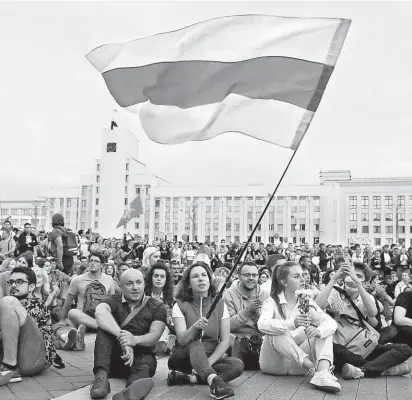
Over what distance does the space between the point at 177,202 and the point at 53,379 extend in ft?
302

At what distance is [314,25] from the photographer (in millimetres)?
5402

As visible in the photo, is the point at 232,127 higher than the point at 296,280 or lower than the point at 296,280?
higher

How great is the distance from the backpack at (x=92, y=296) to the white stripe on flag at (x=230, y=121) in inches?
101

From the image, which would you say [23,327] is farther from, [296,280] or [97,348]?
[296,280]

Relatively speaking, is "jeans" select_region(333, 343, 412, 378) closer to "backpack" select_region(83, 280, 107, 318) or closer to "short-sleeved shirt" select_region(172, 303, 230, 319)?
"short-sleeved shirt" select_region(172, 303, 230, 319)

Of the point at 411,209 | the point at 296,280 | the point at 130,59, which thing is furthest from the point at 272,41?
the point at 411,209

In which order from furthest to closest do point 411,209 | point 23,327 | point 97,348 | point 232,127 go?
point 411,209
point 232,127
point 23,327
point 97,348

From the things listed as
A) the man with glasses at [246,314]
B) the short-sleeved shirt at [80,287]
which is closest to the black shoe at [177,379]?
the man with glasses at [246,314]

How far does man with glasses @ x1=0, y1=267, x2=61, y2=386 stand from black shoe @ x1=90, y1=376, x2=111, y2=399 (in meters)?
0.89

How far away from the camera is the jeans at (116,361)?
15.0ft

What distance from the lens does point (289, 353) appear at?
4973 millimetres

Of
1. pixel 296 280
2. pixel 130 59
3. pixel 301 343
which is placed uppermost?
pixel 130 59

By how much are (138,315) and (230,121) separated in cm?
228

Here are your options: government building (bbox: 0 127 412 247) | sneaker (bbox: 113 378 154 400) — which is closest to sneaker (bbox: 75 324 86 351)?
sneaker (bbox: 113 378 154 400)
